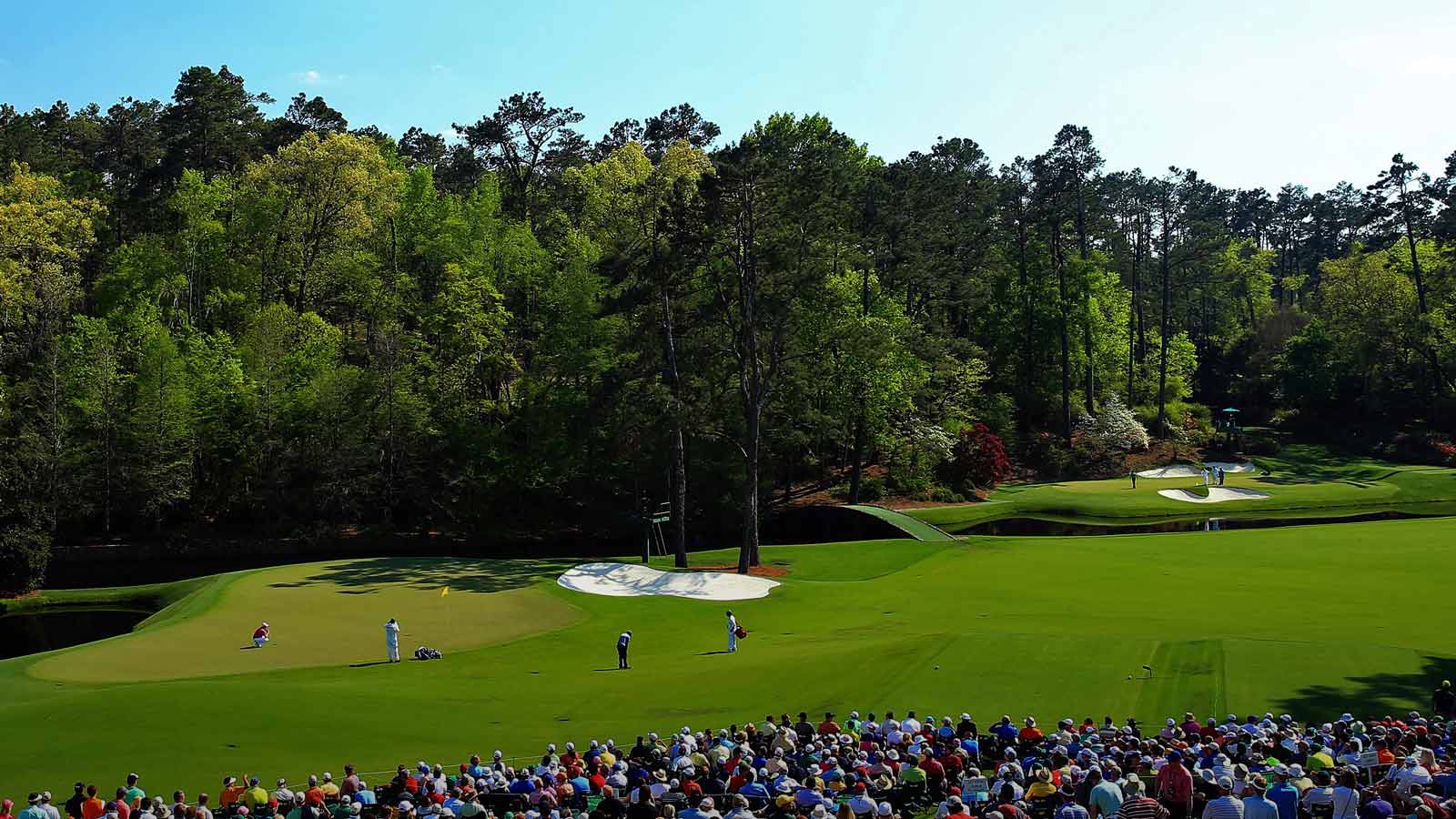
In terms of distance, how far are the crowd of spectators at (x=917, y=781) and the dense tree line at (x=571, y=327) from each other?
2930cm

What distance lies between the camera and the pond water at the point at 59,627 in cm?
3919

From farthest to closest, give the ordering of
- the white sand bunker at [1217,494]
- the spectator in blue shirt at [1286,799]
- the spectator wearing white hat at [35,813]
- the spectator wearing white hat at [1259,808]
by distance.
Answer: the white sand bunker at [1217,494], the spectator wearing white hat at [35,813], the spectator in blue shirt at [1286,799], the spectator wearing white hat at [1259,808]

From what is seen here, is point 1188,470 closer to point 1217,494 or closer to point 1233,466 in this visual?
point 1233,466

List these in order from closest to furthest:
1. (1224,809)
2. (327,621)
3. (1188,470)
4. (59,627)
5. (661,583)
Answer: (1224,809) < (327,621) < (59,627) < (661,583) < (1188,470)

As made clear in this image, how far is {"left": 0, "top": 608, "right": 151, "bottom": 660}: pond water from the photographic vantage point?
129 ft

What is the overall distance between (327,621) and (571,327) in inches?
1282

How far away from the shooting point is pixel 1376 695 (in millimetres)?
22766

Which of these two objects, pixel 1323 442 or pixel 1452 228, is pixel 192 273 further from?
pixel 1452 228

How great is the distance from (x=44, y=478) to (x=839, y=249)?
4500 cm

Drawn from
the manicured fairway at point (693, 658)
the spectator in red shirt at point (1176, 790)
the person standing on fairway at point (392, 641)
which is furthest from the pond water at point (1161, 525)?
the spectator in red shirt at point (1176, 790)

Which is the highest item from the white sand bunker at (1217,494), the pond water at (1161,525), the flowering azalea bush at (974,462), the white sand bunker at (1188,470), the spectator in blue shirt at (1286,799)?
the flowering azalea bush at (974,462)

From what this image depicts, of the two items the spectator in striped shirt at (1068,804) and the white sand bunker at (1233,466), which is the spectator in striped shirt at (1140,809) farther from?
the white sand bunker at (1233,466)

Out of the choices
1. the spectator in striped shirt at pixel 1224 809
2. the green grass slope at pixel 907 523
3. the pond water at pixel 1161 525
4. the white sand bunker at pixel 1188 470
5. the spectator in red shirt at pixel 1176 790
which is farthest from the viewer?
the white sand bunker at pixel 1188 470

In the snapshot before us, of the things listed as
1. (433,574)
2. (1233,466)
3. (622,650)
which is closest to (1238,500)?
(1233,466)
